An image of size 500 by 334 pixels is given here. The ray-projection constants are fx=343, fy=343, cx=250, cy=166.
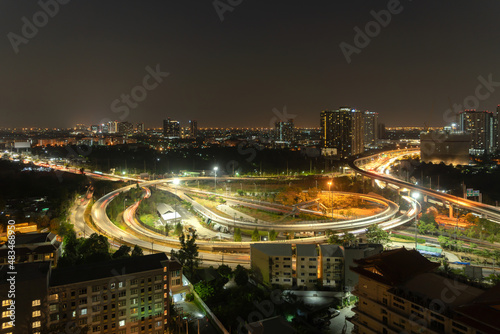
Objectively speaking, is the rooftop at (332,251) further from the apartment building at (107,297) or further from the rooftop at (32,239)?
the rooftop at (32,239)

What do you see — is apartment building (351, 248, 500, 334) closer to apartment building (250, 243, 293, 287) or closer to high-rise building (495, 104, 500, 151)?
apartment building (250, 243, 293, 287)

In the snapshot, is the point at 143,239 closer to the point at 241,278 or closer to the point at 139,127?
the point at 241,278

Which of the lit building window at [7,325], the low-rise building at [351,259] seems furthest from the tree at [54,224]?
the low-rise building at [351,259]

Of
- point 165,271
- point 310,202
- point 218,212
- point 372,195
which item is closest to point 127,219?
point 218,212

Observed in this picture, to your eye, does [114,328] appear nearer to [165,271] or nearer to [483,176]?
[165,271]

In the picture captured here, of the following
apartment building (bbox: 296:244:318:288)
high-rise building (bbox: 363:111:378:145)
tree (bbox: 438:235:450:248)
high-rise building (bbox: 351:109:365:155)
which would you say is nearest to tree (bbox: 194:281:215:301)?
apartment building (bbox: 296:244:318:288)

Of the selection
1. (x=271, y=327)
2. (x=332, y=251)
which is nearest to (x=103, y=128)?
(x=332, y=251)
